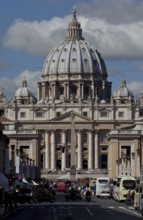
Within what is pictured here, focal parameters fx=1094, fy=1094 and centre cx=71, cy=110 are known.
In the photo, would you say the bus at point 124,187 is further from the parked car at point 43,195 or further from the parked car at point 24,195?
the parked car at point 24,195

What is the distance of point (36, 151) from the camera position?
654 ft

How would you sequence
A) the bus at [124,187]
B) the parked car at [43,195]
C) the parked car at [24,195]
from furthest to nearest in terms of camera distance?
the bus at [124,187]
the parked car at [43,195]
the parked car at [24,195]

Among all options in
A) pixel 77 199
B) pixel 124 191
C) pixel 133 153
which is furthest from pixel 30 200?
pixel 133 153

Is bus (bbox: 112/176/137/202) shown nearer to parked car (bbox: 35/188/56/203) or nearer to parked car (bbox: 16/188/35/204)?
parked car (bbox: 35/188/56/203)

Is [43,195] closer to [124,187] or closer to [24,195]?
[24,195]

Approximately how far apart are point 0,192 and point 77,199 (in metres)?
27.5

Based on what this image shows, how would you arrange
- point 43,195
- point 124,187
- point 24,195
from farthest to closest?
1. point 124,187
2. point 43,195
3. point 24,195

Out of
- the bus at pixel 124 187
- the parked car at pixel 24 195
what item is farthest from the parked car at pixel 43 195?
the bus at pixel 124 187

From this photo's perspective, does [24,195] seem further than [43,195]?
No

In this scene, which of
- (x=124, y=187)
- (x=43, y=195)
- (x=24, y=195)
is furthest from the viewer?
(x=124, y=187)

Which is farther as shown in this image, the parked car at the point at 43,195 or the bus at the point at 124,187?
the bus at the point at 124,187

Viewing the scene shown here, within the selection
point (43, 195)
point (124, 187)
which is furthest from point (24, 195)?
point (124, 187)

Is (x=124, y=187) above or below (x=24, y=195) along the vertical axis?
above

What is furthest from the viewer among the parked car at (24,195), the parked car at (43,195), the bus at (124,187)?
the bus at (124,187)
